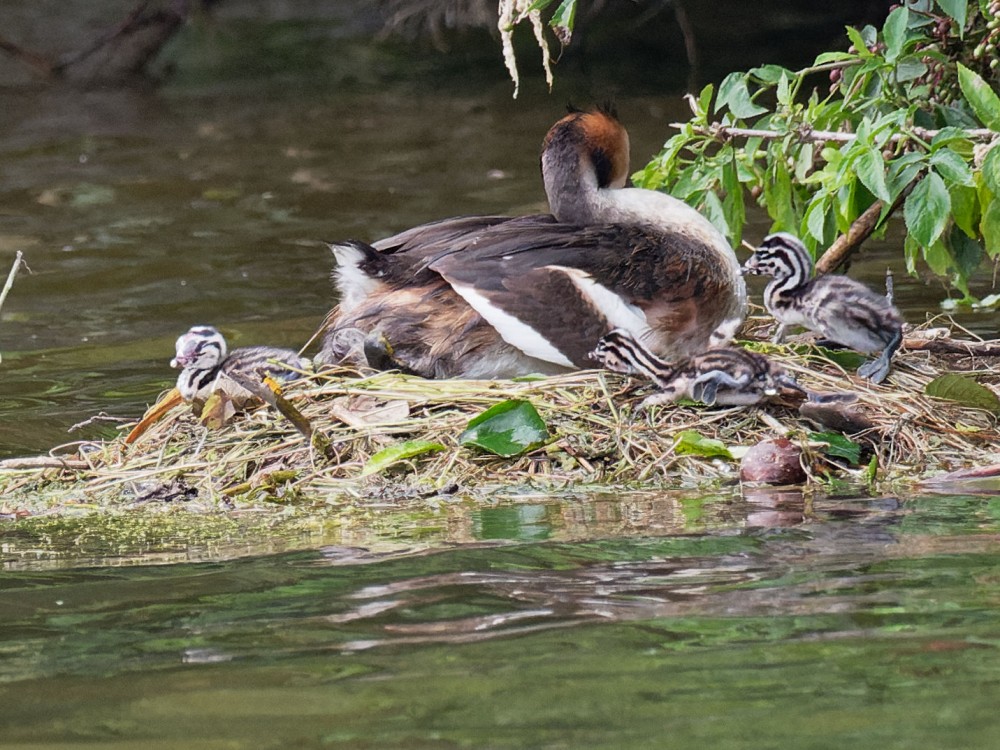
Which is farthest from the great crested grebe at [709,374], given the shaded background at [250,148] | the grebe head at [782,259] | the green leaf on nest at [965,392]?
the shaded background at [250,148]

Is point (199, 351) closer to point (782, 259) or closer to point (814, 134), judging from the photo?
point (782, 259)

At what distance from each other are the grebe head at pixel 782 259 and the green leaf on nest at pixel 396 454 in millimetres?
1418

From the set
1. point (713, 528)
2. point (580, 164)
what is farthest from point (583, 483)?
point (580, 164)

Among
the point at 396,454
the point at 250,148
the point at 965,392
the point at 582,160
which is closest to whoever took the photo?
the point at 396,454

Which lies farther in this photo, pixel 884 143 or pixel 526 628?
pixel 884 143

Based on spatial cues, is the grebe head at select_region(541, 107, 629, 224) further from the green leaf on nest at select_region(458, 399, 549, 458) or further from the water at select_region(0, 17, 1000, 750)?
the water at select_region(0, 17, 1000, 750)

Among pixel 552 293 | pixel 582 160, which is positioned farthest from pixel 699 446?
pixel 582 160

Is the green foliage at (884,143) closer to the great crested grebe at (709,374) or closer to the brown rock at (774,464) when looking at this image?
the great crested grebe at (709,374)

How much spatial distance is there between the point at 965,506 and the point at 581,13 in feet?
40.1

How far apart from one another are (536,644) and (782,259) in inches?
119

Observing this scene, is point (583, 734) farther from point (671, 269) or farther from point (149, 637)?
point (671, 269)

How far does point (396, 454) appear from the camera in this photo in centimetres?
512

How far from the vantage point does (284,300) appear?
28.9 feet

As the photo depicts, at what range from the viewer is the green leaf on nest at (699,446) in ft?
16.6
